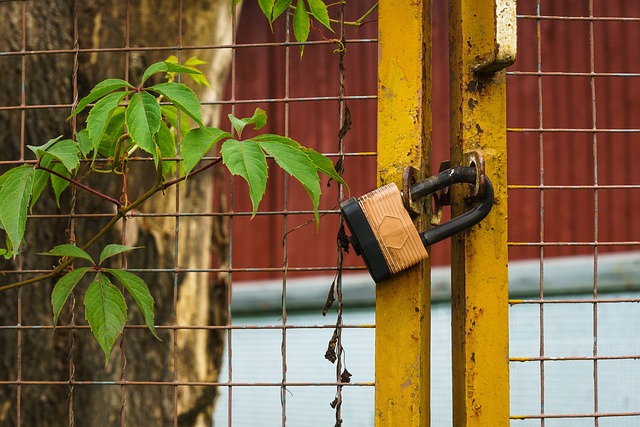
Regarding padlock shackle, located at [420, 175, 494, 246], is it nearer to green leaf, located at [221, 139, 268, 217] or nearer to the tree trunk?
green leaf, located at [221, 139, 268, 217]

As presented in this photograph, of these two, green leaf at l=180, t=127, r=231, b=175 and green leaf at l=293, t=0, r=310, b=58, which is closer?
green leaf at l=180, t=127, r=231, b=175

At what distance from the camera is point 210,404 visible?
2.92 meters

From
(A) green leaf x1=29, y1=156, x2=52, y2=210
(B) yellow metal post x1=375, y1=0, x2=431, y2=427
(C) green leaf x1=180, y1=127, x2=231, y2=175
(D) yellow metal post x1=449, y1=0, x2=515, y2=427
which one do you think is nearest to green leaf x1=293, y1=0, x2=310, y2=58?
(B) yellow metal post x1=375, y1=0, x2=431, y2=427

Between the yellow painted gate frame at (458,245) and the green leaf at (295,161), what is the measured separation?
0.53 ft

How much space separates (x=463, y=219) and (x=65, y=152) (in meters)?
0.65

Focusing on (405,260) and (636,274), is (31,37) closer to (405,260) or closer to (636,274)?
(405,260)

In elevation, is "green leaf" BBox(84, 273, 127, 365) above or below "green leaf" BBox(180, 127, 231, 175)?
below

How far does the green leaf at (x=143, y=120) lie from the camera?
119 cm

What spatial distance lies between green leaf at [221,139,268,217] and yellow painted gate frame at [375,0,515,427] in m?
0.25

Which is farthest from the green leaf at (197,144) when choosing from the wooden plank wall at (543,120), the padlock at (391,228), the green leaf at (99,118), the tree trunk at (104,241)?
the wooden plank wall at (543,120)

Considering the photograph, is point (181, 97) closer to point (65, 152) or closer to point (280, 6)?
point (65, 152)

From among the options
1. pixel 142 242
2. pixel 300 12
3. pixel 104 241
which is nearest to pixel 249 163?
pixel 300 12

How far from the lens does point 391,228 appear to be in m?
1.26

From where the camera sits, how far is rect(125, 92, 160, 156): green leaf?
1.19 metres
